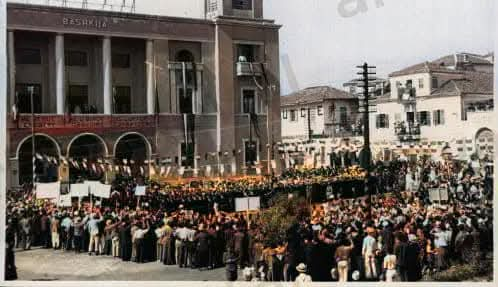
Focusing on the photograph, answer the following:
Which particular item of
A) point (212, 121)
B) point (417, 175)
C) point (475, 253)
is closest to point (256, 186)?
point (212, 121)

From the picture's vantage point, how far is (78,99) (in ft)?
24.6

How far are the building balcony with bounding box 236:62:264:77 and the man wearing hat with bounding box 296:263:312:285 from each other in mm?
2075

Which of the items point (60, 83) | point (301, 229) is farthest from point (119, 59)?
point (301, 229)

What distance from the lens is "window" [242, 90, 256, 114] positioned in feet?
25.3

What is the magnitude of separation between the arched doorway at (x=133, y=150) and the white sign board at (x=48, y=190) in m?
0.68

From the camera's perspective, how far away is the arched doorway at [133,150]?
7.52 metres

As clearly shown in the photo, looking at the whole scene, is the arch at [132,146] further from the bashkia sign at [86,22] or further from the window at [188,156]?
the bashkia sign at [86,22]

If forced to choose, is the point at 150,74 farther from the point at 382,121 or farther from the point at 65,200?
the point at 382,121

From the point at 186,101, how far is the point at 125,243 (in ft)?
5.29

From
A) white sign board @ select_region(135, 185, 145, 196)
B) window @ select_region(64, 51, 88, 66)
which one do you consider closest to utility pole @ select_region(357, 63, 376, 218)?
white sign board @ select_region(135, 185, 145, 196)

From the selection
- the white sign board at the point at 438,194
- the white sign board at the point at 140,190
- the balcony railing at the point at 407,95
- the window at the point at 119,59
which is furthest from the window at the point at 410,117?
the window at the point at 119,59

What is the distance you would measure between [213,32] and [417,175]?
2594 millimetres

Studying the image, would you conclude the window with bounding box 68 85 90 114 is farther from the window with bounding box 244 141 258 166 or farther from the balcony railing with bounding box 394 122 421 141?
the balcony railing with bounding box 394 122 421 141

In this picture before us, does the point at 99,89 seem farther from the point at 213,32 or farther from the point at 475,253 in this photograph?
the point at 475,253
